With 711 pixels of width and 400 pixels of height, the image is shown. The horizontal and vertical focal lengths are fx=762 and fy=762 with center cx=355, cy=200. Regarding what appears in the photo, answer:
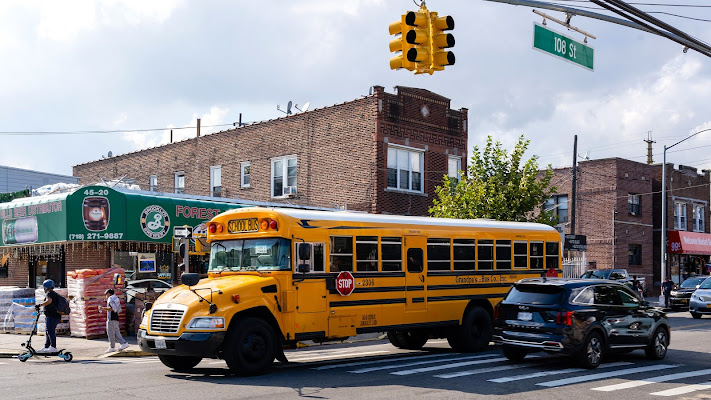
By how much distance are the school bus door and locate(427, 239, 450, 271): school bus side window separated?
0.20 meters

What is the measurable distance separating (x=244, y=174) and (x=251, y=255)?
2165 cm

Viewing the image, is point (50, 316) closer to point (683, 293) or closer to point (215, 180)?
point (215, 180)

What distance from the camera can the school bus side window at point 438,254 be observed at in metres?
16.1

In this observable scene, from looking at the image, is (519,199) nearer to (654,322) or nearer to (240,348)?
(654,322)

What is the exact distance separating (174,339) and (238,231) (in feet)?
8.13

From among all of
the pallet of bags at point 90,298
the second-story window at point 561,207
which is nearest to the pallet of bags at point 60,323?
the pallet of bags at point 90,298

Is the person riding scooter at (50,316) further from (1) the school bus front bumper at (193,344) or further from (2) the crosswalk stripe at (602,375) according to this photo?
(2) the crosswalk stripe at (602,375)

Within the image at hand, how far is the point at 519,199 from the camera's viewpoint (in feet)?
91.9

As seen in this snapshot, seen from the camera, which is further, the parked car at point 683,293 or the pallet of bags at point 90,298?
the parked car at point 683,293

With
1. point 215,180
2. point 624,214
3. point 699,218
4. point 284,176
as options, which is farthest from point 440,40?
point 699,218

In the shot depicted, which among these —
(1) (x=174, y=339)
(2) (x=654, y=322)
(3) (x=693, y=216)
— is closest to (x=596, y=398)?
(2) (x=654, y=322)

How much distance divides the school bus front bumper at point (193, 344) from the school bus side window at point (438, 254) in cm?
534

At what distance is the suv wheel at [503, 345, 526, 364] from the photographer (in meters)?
14.4

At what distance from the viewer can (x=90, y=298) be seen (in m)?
20.9
